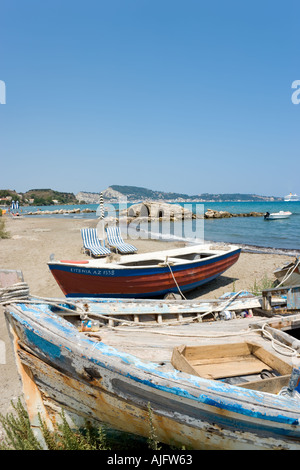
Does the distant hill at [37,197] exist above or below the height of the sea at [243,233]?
above

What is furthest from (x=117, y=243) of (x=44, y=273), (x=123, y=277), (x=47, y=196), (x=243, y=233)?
(x=47, y=196)

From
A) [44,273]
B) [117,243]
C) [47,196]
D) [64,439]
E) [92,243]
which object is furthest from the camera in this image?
[47,196]

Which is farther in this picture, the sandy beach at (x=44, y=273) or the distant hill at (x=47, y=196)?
the distant hill at (x=47, y=196)

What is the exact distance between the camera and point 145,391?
237 centimetres

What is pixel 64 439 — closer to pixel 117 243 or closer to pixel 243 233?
pixel 117 243

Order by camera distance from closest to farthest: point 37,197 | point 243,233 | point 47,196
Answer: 1. point 243,233
2. point 37,197
3. point 47,196

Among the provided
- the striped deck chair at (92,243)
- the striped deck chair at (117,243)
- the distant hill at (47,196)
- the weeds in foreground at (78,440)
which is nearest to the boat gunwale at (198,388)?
the weeds in foreground at (78,440)

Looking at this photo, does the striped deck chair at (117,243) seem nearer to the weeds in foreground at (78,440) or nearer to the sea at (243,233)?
the sea at (243,233)

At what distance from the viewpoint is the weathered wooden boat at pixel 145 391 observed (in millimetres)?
2275

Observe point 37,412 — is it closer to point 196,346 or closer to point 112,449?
point 112,449

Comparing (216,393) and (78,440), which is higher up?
(216,393)

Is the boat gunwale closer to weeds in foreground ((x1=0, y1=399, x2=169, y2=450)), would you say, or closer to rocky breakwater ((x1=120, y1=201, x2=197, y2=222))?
weeds in foreground ((x1=0, y1=399, x2=169, y2=450))

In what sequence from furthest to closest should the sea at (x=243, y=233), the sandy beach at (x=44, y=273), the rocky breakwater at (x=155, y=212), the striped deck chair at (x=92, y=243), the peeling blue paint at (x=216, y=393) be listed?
the rocky breakwater at (x=155, y=212) < the sea at (x=243, y=233) < the striped deck chair at (x=92, y=243) < the sandy beach at (x=44, y=273) < the peeling blue paint at (x=216, y=393)
